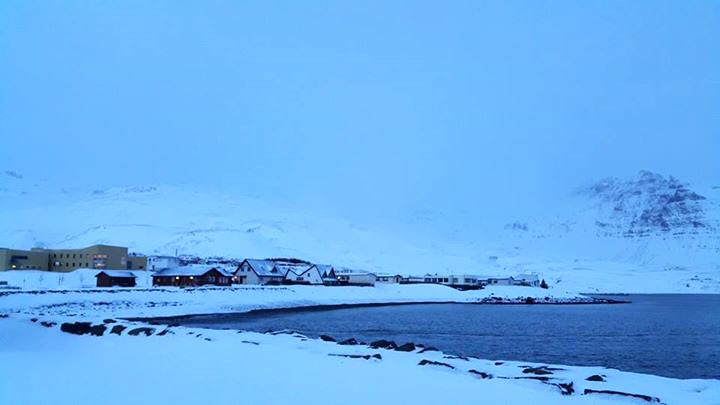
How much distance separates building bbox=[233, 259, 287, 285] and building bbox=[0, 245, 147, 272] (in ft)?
53.2

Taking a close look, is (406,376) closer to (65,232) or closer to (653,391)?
(653,391)

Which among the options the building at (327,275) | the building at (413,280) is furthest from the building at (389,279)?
the building at (327,275)

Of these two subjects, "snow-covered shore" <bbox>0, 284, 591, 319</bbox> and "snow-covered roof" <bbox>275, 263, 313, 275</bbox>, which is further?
"snow-covered roof" <bbox>275, 263, 313, 275</bbox>

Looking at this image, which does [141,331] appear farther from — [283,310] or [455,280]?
[455,280]

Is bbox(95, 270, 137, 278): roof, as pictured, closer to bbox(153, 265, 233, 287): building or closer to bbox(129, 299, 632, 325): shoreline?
bbox(153, 265, 233, 287): building

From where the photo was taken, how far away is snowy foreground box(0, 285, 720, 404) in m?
12.7

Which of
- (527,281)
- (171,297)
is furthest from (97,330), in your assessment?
(527,281)

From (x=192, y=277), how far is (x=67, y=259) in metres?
21.8

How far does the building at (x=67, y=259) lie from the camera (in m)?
79.1

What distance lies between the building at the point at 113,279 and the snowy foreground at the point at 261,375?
39.8 m

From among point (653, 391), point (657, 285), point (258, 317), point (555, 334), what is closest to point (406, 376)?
point (653, 391)

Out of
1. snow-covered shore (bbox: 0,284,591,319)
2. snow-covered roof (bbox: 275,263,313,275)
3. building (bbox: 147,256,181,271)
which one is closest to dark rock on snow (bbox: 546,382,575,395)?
snow-covered shore (bbox: 0,284,591,319)

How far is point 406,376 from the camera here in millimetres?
15781

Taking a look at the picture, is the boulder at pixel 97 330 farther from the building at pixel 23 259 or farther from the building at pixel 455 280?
the building at pixel 455 280
